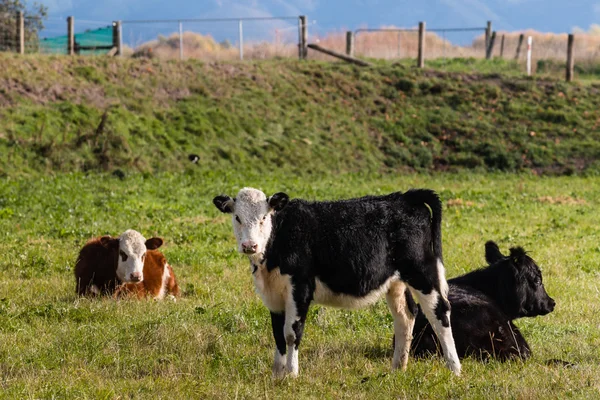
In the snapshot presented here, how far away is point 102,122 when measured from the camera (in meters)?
27.7

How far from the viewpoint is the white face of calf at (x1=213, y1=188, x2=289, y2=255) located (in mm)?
8133

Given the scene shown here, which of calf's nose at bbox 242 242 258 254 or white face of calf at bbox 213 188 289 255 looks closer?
calf's nose at bbox 242 242 258 254

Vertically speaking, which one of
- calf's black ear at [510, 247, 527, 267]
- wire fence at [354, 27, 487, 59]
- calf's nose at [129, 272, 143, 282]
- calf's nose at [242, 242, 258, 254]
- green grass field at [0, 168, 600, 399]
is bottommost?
green grass field at [0, 168, 600, 399]

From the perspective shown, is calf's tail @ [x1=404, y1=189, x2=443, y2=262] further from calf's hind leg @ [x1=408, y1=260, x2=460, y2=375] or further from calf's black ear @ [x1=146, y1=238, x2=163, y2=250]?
calf's black ear @ [x1=146, y1=238, x2=163, y2=250]

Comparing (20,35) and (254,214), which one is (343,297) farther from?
(20,35)

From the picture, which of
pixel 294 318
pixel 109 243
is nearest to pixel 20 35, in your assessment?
pixel 109 243

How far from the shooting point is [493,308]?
31.5 ft

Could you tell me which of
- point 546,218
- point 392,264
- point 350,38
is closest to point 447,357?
point 392,264

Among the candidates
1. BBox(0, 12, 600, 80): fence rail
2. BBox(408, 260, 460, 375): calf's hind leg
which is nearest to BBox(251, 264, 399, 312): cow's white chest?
BBox(408, 260, 460, 375): calf's hind leg

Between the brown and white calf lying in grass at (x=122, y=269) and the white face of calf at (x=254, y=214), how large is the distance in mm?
3823

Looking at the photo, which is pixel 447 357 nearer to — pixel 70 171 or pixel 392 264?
pixel 392 264

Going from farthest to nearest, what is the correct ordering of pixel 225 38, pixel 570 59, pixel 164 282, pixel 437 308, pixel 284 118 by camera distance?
1. pixel 225 38
2. pixel 570 59
3. pixel 284 118
4. pixel 164 282
5. pixel 437 308

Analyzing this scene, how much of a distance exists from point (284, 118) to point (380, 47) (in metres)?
17.8

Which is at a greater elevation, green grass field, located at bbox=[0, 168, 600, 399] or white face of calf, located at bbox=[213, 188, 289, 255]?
white face of calf, located at bbox=[213, 188, 289, 255]
